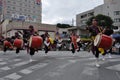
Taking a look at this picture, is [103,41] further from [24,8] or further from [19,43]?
[24,8]

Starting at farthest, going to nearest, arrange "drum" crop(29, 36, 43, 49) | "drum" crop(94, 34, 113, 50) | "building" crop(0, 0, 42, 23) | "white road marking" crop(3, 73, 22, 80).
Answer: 1. "building" crop(0, 0, 42, 23)
2. "drum" crop(29, 36, 43, 49)
3. "drum" crop(94, 34, 113, 50)
4. "white road marking" crop(3, 73, 22, 80)

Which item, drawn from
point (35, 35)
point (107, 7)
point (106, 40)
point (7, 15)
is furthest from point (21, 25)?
point (7, 15)

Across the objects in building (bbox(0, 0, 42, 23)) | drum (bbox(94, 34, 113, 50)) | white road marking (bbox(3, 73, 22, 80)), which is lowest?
white road marking (bbox(3, 73, 22, 80))

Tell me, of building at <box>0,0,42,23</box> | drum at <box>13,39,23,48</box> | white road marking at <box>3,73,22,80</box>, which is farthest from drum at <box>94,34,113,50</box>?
building at <box>0,0,42,23</box>

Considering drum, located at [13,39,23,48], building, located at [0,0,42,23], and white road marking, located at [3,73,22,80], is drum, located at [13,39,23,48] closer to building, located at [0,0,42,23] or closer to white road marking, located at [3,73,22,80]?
white road marking, located at [3,73,22,80]

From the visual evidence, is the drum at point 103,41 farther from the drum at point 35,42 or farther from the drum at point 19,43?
the drum at point 19,43

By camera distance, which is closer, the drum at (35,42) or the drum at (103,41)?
the drum at (103,41)

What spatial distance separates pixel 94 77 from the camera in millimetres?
8484

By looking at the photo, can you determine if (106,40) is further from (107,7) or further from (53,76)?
(107,7)

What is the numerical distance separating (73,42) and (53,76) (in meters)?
10.9

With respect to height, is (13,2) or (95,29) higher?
(13,2)

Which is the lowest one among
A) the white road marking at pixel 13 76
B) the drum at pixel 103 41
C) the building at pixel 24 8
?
the white road marking at pixel 13 76

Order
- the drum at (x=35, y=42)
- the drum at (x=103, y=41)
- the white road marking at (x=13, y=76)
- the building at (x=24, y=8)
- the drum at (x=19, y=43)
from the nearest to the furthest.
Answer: the white road marking at (x=13, y=76)
the drum at (x=103, y=41)
the drum at (x=35, y=42)
the drum at (x=19, y=43)
the building at (x=24, y=8)

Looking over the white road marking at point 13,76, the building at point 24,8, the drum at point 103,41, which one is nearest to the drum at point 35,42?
the drum at point 103,41
